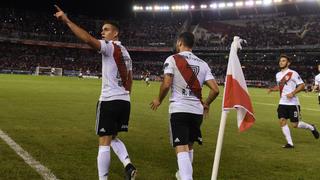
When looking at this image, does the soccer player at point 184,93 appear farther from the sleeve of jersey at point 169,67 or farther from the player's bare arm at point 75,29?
the player's bare arm at point 75,29

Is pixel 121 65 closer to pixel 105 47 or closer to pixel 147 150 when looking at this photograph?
pixel 105 47

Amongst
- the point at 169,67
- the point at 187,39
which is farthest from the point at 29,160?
the point at 187,39

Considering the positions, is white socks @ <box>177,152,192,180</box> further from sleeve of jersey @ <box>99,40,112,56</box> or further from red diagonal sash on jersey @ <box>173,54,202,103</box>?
sleeve of jersey @ <box>99,40,112,56</box>

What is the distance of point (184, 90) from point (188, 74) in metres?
0.24

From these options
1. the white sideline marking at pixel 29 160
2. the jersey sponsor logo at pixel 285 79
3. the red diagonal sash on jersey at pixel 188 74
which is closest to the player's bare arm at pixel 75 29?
the red diagonal sash on jersey at pixel 188 74

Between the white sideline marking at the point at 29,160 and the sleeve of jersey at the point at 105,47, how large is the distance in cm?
218

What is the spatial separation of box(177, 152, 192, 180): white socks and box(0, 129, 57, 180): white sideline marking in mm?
2138

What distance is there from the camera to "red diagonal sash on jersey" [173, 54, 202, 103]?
247 inches

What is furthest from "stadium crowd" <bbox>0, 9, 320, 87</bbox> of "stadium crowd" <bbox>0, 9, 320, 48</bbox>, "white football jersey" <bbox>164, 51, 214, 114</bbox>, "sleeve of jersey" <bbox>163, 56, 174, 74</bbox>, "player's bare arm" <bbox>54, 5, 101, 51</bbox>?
"player's bare arm" <bbox>54, 5, 101, 51</bbox>

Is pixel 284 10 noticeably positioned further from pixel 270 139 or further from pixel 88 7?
pixel 270 139

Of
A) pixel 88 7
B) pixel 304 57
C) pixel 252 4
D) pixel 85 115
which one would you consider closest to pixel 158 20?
pixel 88 7

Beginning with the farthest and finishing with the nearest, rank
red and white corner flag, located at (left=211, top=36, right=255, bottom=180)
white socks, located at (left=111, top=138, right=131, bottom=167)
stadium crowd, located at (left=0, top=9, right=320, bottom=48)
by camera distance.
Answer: stadium crowd, located at (left=0, top=9, right=320, bottom=48), white socks, located at (left=111, top=138, right=131, bottom=167), red and white corner flag, located at (left=211, top=36, right=255, bottom=180)

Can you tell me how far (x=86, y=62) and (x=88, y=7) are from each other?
1113 centimetres

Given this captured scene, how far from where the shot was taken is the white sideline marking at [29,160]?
23.4 ft
